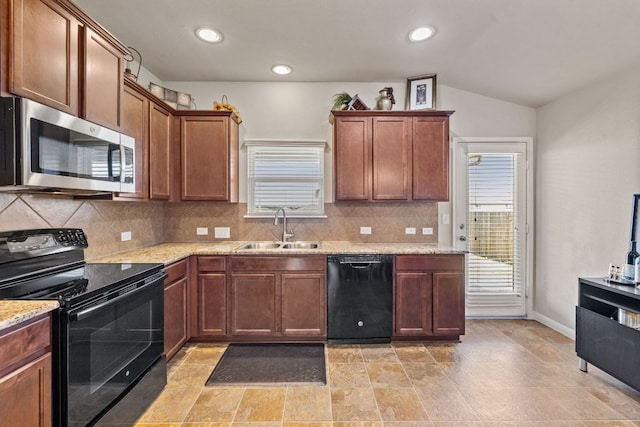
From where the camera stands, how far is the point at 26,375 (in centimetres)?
119

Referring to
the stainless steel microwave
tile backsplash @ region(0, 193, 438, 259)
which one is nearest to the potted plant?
tile backsplash @ region(0, 193, 438, 259)

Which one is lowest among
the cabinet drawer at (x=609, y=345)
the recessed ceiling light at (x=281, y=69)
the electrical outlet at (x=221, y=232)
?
the cabinet drawer at (x=609, y=345)

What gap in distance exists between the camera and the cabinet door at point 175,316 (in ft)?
7.84

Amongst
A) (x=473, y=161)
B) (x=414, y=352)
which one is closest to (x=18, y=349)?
(x=414, y=352)

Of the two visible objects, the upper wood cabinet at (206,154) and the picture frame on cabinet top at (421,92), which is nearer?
the upper wood cabinet at (206,154)

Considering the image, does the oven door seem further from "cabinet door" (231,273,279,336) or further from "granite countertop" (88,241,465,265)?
"cabinet door" (231,273,279,336)

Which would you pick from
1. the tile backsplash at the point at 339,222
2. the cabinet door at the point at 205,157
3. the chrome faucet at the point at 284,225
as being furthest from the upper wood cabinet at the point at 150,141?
the chrome faucet at the point at 284,225

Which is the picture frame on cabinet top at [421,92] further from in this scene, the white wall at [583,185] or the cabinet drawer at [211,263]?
the cabinet drawer at [211,263]

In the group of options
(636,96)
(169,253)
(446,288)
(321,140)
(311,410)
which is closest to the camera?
(311,410)

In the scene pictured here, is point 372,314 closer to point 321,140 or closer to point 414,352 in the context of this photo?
point 414,352

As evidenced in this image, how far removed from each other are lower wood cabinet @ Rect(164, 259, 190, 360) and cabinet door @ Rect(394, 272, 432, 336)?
1936 mm

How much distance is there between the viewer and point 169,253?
269 centimetres

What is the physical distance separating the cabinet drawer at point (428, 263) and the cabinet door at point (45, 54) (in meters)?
2.69

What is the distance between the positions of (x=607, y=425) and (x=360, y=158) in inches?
104
